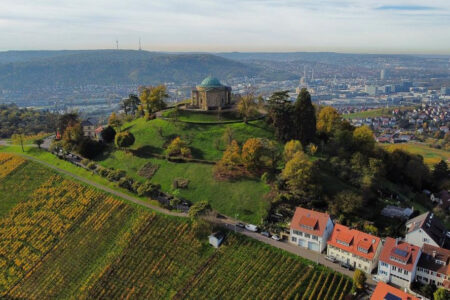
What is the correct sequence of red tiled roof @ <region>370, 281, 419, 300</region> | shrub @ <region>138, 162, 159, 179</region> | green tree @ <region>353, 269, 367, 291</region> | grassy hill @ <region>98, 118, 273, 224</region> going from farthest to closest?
shrub @ <region>138, 162, 159, 179</region>
grassy hill @ <region>98, 118, 273, 224</region>
green tree @ <region>353, 269, 367, 291</region>
red tiled roof @ <region>370, 281, 419, 300</region>

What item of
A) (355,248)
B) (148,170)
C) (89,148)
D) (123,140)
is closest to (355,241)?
(355,248)

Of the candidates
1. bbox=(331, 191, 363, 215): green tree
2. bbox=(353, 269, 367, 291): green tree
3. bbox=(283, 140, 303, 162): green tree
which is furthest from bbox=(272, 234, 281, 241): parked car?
bbox=(283, 140, 303, 162): green tree

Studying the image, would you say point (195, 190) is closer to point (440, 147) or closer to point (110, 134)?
point (110, 134)

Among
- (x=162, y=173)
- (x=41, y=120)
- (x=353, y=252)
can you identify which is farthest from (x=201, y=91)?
(x=41, y=120)

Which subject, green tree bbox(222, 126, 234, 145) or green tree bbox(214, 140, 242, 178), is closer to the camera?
green tree bbox(214, 140, 242, 178)

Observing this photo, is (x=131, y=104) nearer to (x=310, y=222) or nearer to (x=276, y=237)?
(x=276, y=237)

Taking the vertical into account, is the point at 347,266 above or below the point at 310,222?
below

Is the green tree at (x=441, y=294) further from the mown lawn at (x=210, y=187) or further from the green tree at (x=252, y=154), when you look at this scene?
the green tree at (x=252, y=154)

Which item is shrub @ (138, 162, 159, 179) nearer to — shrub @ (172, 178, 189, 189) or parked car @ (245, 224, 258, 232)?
shrub @ (172, 178, 189, 189)
